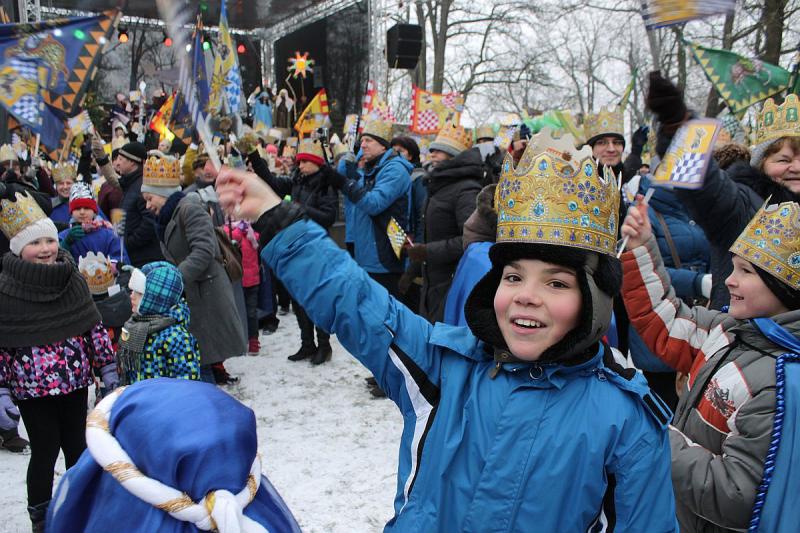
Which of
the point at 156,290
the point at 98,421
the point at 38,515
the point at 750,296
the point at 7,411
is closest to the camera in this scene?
the point at 98,421

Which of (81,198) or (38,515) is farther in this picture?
(81,198)

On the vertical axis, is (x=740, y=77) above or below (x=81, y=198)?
above

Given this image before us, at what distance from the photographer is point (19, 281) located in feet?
11.6

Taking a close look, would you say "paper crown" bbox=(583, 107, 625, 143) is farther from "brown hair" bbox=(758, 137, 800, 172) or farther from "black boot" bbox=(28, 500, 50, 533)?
"black boot" bbox=(28, 500, 50, 533)

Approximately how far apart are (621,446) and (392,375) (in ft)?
1.92

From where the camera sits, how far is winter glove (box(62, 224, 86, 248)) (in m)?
5.27

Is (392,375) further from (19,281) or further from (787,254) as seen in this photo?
(19,281)

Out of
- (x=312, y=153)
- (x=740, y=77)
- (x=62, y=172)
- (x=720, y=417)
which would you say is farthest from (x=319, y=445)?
(x=62, y=172)

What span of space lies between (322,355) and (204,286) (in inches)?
64.1

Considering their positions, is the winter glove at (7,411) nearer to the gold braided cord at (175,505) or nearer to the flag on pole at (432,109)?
the gold braided cord at (175,505)

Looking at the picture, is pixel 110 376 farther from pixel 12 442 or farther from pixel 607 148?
pixel 607 148

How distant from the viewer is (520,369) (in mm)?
1612

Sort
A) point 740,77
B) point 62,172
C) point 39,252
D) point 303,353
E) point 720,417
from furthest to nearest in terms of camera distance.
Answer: point 62,172
point 303,353
point 740,77
point 39,252
point 720,417

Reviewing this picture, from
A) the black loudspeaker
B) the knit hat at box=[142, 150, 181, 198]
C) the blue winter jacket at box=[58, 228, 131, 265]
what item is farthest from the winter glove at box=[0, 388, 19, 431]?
the black loudspeaker
